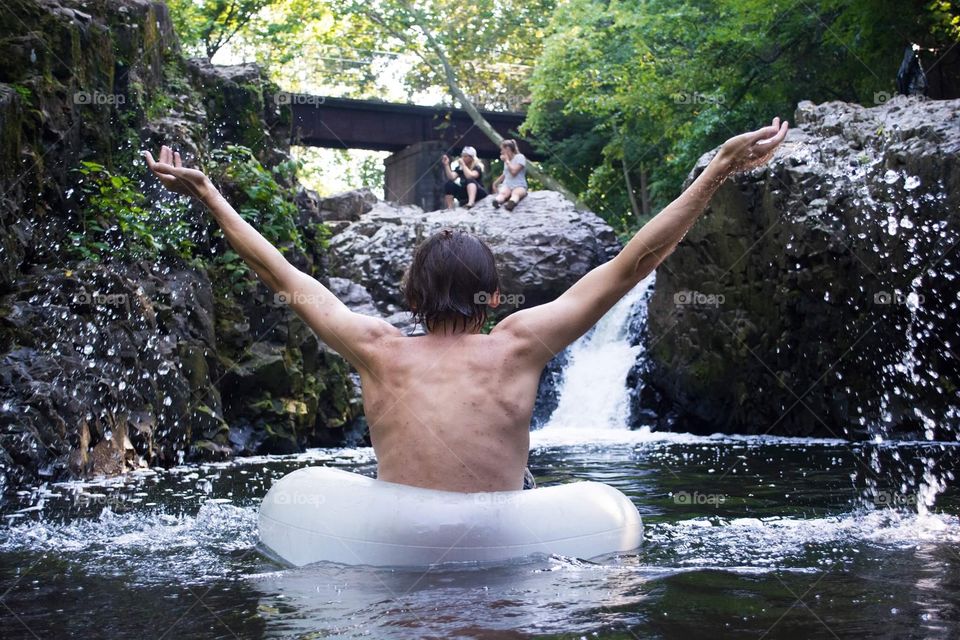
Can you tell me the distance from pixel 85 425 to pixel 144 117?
4123 mm

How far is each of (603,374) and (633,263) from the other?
38.5 feet

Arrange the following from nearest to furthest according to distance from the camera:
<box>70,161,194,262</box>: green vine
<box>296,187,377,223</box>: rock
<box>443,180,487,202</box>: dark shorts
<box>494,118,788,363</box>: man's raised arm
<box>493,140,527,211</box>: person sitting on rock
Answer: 1. <box>494,118,788,363</box>: man's raised arm
2. <box>70,161,194,262</box>: green vine
3. <box>493,140,527,211</box>: person sitting on rock
4. <box>443,180,487,202</box>: dark shorts
5. <box>296,187,377,223</box>: rock

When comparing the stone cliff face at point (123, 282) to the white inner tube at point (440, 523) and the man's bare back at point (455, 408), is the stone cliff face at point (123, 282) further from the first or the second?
the man's bare back at point (455, 408)

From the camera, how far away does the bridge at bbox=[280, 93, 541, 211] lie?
2591 cm

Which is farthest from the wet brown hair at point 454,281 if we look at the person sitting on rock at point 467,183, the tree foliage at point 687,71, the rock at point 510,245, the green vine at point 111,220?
the person sitting on rock at point 467,183

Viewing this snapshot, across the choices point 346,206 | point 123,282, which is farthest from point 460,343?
point 346,206

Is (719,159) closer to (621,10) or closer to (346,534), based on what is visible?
(346,534)

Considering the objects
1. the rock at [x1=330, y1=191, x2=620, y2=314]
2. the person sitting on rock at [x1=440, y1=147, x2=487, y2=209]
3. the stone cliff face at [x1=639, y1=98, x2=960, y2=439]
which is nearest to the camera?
the stone cliff face at [x1=639, y1=98, x2=960, y2=439]

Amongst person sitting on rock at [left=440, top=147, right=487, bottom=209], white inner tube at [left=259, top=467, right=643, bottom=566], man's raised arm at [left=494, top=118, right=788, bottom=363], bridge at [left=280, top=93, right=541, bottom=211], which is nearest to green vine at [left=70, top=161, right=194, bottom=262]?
white inner tube at [left=259, top=467, right=643, bottom=566]

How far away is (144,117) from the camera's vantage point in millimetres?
10195

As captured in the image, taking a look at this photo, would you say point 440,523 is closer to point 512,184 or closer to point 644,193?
point 512,184

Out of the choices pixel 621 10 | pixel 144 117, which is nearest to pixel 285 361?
pixel 144 117

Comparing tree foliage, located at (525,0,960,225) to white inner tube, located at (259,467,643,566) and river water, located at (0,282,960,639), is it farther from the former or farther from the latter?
white inner tube, located at (259,467,643,566)

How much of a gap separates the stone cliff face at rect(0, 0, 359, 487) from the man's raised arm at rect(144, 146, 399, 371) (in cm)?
391
